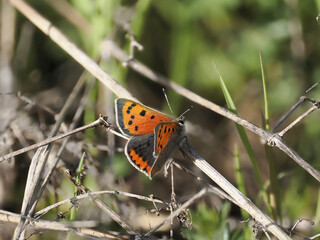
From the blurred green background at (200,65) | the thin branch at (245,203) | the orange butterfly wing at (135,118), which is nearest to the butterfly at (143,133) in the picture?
the orange butterfly wing at (135,118)

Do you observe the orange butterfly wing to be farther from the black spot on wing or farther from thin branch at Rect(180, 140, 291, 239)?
thin branch at Rect(180, 140, 291, 239)

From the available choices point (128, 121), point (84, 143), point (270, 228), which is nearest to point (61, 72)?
point (84, 143)

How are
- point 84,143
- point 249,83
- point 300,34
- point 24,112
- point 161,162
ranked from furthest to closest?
1. point 249,83
2. point 300,34
3. point 24,112
4. point 84,143
5. point 161,162

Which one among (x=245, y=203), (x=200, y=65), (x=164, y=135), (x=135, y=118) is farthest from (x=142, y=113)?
(x=200, y=65)

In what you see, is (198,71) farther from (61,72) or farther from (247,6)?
(61,72)

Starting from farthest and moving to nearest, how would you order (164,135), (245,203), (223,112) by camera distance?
(223,112) → (164,135) → (245,203)

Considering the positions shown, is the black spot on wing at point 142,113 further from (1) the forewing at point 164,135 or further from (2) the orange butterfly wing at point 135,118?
(1) the forewing at point 164,135

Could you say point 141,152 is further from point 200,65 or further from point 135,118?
point 200,65

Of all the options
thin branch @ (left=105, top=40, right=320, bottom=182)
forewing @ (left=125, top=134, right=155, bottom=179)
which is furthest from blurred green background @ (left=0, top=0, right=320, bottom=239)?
forewing @ (left=125, top=134, right=155, bottom=179)
